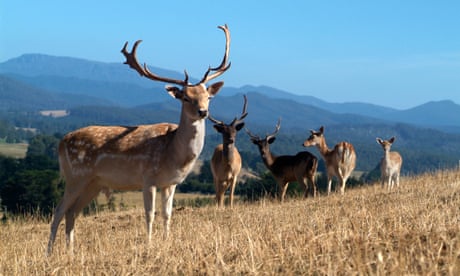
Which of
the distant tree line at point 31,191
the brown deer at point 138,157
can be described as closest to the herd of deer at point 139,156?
the brown deer at point 138,157

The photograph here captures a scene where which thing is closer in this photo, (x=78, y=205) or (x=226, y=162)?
(x=78, y=205)

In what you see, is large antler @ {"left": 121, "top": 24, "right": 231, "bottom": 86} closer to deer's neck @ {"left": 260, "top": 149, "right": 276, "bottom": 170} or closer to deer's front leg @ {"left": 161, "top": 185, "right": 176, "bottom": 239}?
deer's front leg @ {"left": 161, "top": 185, "right": 176, "bottom": 239}

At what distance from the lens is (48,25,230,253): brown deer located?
8.89m

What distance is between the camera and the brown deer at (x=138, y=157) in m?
8.89

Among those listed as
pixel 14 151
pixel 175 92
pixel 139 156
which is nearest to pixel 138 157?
pixel 139 156

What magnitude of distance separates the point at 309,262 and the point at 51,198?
46.1 metres

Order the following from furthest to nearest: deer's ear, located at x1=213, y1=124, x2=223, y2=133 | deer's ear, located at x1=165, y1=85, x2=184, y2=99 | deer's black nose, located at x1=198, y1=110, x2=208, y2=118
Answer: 1. deer's ear, located at x1=213, y1=124, x2=223, y2=133
2. deer's ear, located at x1=165, y1=85, x2=184, y2=99
3. deer's black nose, located at x1=198, y1=110, x2=208, y2=118

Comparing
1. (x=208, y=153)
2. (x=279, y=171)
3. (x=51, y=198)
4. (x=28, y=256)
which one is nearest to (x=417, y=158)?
(x=208, y=153)

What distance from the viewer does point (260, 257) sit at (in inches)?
218

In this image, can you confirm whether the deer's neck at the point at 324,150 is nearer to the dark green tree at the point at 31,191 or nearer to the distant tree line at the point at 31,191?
the distant tree line at the point at 31,191

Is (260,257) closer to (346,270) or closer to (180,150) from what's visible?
(346,270)

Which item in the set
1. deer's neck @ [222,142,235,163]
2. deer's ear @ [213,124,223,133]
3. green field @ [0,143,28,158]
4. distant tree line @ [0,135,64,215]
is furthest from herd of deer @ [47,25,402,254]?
green field @ [0,143,28,158]

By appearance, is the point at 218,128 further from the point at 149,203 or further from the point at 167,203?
the point at 149,203

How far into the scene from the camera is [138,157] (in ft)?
29.8
